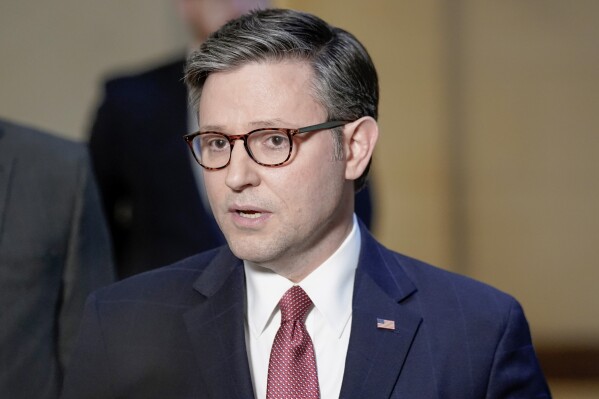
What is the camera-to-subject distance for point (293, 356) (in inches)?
105

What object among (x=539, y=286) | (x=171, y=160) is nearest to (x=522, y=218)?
(x=539, y=286)

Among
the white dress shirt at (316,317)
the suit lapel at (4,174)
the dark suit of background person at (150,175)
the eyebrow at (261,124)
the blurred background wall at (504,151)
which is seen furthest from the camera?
the blurred background wall at (504,151)

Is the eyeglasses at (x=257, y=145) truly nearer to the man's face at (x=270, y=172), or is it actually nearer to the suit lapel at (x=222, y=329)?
the man's face at (x=270, y=172)

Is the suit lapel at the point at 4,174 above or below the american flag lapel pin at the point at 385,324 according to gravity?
above

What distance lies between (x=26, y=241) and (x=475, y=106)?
9.46 feet

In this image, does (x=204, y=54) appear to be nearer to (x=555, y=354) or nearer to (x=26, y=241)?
(x=26, y=241)

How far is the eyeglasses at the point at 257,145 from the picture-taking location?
2.60 meters

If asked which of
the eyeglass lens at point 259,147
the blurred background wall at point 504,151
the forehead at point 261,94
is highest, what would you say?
the forehead at point 261,94

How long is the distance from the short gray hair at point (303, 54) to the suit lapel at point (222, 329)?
353 mm

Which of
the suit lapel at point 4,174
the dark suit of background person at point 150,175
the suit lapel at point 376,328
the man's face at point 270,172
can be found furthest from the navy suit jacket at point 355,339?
the dark suit of background person at point 150,175

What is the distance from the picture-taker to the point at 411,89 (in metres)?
5.59

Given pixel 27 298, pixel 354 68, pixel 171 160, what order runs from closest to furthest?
1. pixel 354 68
2. pixel 27 298
3. pixel 171 160

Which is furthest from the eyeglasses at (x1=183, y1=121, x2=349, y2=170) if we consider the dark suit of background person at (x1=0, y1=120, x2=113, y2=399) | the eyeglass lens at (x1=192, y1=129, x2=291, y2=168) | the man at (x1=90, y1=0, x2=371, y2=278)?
the man at (x1=90, y1=0, x2=371, y2=278)

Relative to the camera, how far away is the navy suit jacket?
2.68 m
